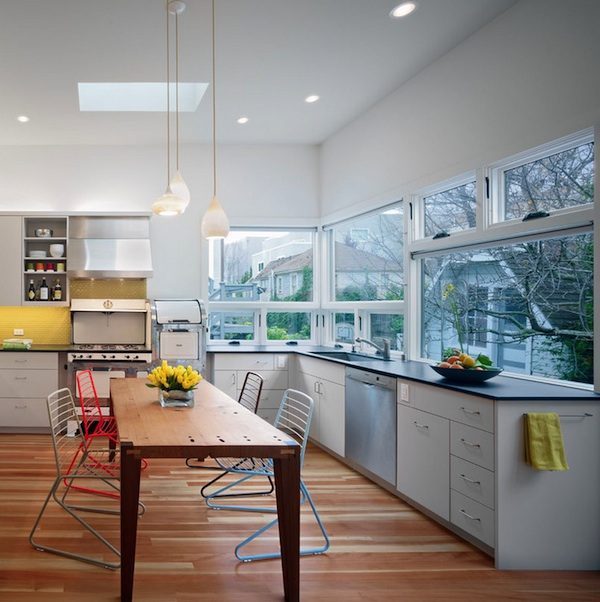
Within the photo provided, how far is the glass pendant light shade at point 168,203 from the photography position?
325cm

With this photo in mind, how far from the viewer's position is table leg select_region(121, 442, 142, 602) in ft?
7.24

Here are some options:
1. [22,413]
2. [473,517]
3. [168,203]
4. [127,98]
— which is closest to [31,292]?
[22,413]

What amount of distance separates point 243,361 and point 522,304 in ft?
9.82

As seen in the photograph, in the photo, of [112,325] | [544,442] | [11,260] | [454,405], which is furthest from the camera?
[112,325]

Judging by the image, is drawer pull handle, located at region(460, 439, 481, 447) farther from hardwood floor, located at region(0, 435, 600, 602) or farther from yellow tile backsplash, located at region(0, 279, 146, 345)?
yellow tile backsplash, located at region(0, 279, 146, 345)

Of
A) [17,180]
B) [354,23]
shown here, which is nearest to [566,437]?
[354,23]

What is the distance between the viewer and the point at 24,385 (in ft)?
17.9

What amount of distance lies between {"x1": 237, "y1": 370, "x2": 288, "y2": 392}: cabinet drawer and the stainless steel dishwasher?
1.35m

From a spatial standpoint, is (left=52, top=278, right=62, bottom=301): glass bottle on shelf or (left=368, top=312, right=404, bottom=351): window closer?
(left=368, top=312, right=404, bottom=351): window

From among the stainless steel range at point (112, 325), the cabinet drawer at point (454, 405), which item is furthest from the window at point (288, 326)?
the cabinet drawer at point (454, 405)

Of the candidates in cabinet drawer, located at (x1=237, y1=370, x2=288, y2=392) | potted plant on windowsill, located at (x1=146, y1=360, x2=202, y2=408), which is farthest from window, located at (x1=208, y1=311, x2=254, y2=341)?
potted plant on windowsill, located at (x1=146, y1=360, x2=202, y2=408)

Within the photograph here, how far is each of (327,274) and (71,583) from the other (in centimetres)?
426

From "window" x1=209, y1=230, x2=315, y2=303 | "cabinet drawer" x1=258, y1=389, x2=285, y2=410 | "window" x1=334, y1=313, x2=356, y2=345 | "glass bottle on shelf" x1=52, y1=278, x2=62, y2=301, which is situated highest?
"window" x1=209, y1=230, x2=315, y2=303

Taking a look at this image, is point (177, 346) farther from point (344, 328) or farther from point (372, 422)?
point (372, 422)
